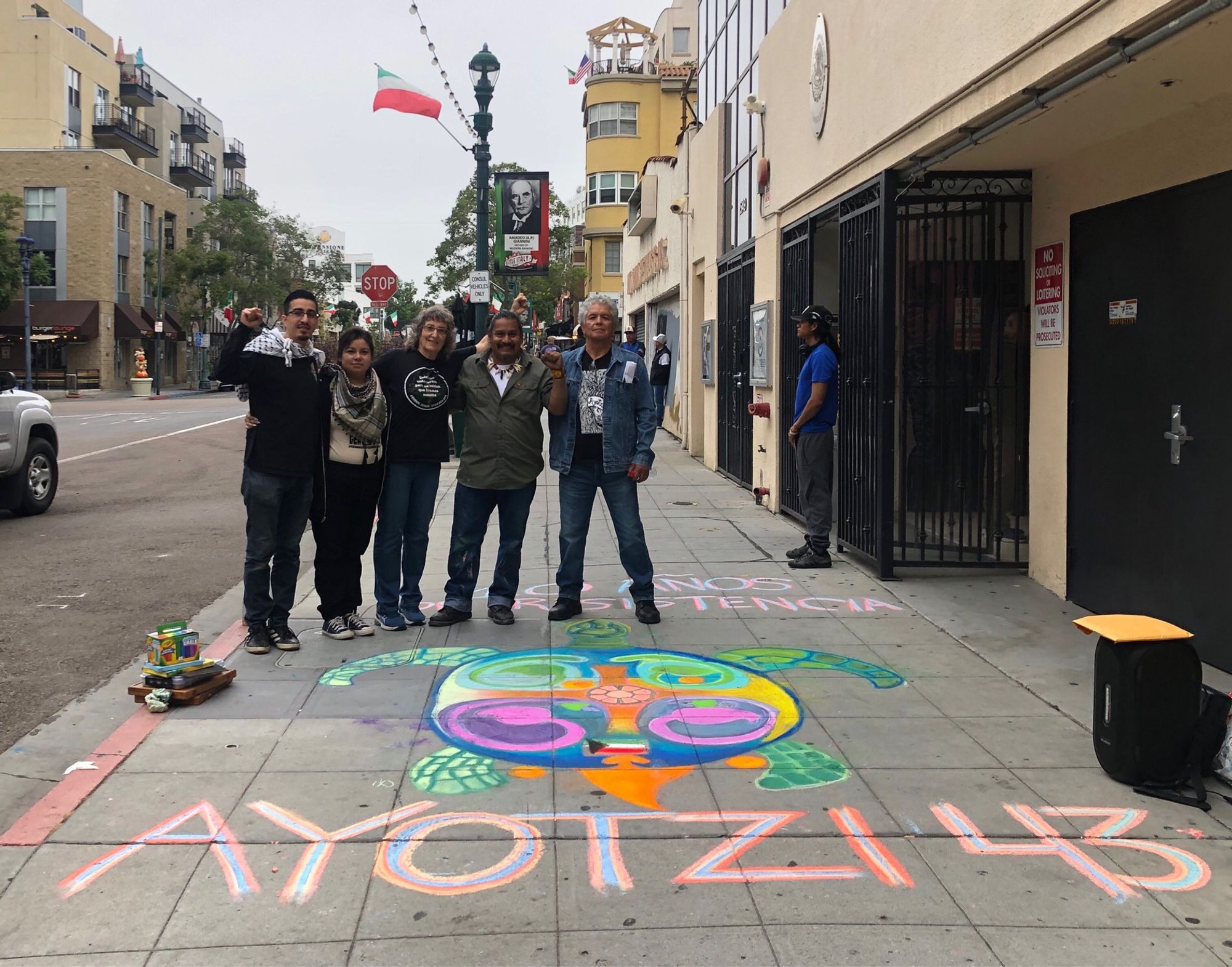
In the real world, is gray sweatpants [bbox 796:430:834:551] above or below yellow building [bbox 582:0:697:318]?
below

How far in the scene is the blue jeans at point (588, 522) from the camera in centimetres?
670

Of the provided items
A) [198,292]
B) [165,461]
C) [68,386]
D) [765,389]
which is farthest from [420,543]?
[198,292]

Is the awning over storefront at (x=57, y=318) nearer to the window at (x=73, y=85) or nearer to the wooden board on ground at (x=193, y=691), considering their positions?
the window at (x=73, y=85)

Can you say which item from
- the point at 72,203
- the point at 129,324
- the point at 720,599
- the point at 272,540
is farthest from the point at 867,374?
the point at 72,203

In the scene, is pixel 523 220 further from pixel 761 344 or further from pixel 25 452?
pixel 25 452

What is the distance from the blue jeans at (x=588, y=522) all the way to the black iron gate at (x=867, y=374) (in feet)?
6.85

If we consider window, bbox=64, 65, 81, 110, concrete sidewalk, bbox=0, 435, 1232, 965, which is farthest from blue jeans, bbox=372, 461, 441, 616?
window, bbox=64, 65, 81, 110

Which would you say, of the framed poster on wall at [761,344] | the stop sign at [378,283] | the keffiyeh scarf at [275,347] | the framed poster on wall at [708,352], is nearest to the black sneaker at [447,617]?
the keffiyeh scarf at [275,347]

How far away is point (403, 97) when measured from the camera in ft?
48.4

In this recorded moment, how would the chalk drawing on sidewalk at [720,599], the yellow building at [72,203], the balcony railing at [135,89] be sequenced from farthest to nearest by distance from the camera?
the balcony railing at [135,89], the yellow building at [72,203], the chalk drawing on sidewalk at [720,599]

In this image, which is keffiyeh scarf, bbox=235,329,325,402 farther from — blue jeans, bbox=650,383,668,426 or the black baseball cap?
blue jeans, bbox=650,383,668,426

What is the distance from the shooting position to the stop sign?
22.3 metres

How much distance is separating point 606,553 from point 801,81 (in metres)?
4.75

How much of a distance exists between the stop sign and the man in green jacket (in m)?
16.3
